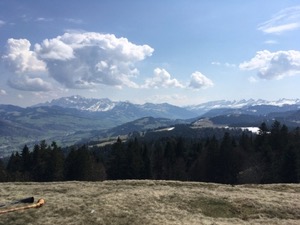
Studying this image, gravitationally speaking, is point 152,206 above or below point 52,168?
above

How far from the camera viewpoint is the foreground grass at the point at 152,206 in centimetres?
2830

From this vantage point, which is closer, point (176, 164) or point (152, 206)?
point (152, 206)

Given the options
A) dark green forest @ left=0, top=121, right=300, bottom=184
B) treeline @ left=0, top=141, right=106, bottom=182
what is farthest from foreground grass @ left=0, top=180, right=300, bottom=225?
treeline @ left=0, top=141, right=106, bottom=182

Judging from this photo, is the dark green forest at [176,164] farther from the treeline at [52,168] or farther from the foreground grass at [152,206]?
the foreground grass at [152,206]

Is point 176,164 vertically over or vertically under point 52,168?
under

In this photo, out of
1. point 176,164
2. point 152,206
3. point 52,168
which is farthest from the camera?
point 176,164

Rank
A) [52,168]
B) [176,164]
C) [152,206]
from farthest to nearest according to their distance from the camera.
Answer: [176,164] < [52,168] < [152,206]

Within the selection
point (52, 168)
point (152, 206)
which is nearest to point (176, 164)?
point (52, 168)

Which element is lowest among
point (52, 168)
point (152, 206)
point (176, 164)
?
point (176, 164)

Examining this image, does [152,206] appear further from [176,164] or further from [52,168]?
[176,164]

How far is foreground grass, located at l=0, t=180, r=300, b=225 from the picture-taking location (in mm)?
28300

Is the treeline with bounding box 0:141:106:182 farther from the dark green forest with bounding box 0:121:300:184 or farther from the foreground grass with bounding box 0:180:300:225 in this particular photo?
the foreground grass with bounding box 0:180:300:225

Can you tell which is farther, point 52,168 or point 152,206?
point 52,168

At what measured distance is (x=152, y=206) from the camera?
104 ft
